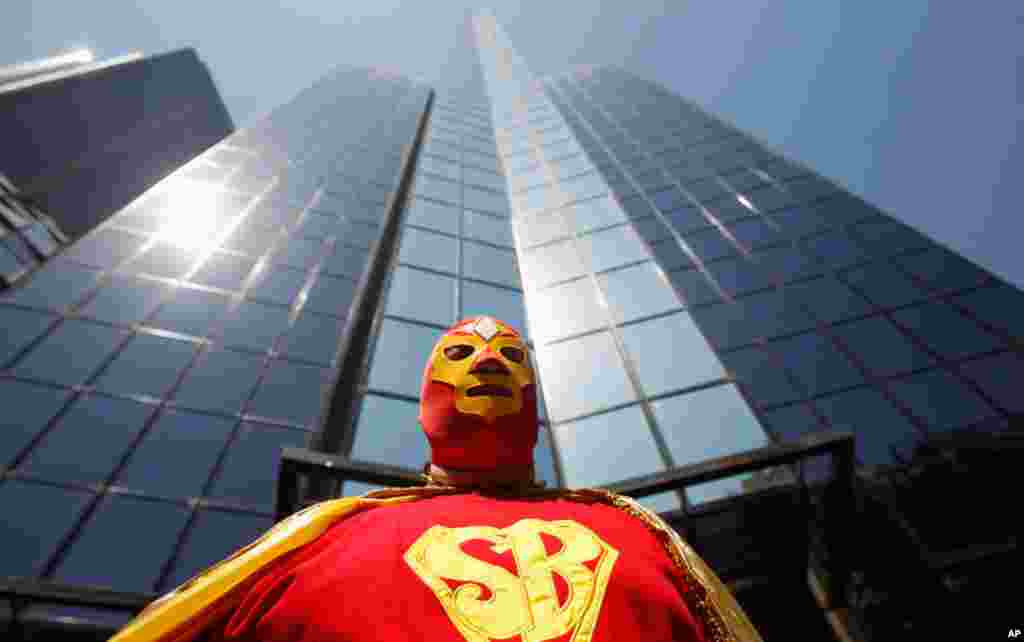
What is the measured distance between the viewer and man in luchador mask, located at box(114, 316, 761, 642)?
74.4 inches

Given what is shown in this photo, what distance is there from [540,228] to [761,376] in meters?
6.89

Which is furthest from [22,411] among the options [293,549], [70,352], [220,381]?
[293,549]

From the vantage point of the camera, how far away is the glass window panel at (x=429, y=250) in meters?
11.1

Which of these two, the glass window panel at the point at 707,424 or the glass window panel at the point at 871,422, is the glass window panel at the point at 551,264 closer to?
the glass window panel at the point at 707,424

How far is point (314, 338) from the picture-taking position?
9609 mm

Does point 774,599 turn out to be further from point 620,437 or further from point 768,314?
point 768,314

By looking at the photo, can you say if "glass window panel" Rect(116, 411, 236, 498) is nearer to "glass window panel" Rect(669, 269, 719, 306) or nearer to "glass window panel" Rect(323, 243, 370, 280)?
"glass window panel" Rect(323, 243, 370, 280)

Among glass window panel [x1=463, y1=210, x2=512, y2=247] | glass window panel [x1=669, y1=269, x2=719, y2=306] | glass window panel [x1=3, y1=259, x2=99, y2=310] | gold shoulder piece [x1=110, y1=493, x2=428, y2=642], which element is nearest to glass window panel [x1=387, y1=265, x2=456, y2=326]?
glass window panel [x1=463, y1=210, x2=512, y2=247]

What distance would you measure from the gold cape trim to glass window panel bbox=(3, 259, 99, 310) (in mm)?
8301

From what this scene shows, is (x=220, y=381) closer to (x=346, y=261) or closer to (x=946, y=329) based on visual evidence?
(x=346, y=261)

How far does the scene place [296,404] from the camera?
8.22 meters

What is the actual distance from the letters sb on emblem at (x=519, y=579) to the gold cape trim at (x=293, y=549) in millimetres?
414

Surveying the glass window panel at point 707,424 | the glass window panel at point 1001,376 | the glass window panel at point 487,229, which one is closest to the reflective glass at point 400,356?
the glass window panel at point 707,424

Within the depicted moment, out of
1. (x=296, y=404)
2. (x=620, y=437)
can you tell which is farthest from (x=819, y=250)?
(x=296, y=404)
